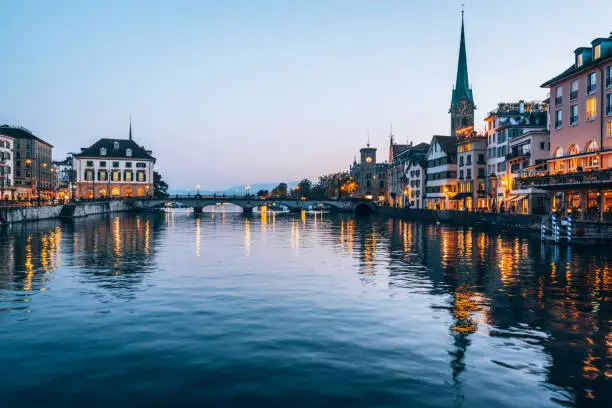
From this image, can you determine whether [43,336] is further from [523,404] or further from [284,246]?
[284,246]

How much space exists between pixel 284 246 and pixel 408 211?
→ 240 ft

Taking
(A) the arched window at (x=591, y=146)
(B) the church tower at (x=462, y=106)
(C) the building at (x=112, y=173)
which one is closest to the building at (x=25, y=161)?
(C) the building at (x=112, y=173)

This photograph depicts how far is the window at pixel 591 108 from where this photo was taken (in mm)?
63456

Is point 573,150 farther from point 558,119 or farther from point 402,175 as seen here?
point 402,175

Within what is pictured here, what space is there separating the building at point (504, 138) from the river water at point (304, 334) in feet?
204

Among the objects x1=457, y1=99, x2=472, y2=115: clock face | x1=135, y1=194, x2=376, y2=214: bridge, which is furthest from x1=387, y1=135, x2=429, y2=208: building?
x1=457, y1=99, x2=472, y2=115: clock face

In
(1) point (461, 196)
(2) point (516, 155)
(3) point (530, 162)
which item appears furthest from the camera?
(1) point (461, 196)

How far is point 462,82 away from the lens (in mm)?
153125

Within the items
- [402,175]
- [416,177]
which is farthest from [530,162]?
[402,175]

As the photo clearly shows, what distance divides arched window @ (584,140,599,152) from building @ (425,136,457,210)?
194 feet

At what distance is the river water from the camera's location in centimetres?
1345

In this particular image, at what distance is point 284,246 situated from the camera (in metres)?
56.5

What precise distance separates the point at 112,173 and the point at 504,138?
122 meters

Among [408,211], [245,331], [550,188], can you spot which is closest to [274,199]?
[408,211]
